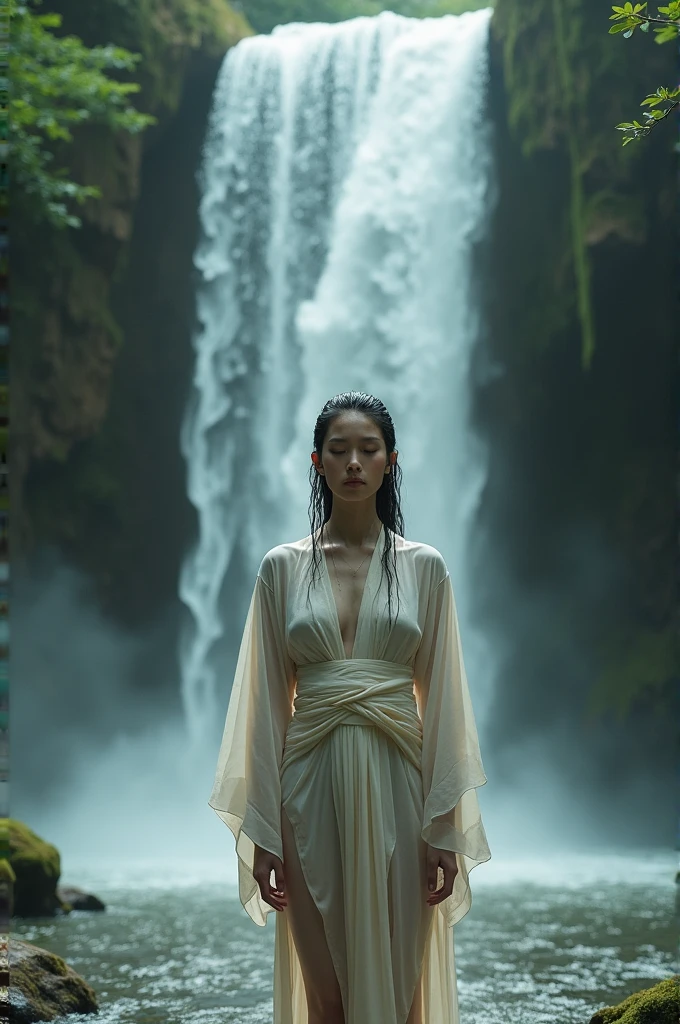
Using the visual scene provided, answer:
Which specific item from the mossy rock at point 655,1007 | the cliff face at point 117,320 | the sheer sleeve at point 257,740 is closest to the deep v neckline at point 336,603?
the sheer sleeve at point 257,740

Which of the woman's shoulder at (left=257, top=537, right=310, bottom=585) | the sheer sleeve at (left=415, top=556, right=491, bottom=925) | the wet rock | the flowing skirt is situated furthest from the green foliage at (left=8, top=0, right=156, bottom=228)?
the flowing skirt

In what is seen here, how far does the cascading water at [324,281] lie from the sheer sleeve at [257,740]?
Answer: 957 cm

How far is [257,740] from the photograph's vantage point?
2.74 meters

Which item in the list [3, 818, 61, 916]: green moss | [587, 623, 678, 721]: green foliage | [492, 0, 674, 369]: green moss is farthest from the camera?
[492, 0, 674, 369]: green moss

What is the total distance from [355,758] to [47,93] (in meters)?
9.32

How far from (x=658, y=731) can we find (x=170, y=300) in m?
7.68

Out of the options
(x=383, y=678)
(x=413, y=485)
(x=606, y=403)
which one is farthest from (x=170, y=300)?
(x=383, y=678)

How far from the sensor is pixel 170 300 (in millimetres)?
13195

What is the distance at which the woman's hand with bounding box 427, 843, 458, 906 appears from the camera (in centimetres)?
263

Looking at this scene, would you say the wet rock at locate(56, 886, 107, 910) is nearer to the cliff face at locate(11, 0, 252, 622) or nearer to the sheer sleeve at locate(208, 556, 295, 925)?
the sheer sleeve at locate(208, 556, 295, 925)

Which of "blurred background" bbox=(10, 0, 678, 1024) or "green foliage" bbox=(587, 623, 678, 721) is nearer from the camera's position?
"green foliage" bbox=(587, 623, 678, 721)

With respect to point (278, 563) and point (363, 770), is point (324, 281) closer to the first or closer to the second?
Answer: point (278, 563)

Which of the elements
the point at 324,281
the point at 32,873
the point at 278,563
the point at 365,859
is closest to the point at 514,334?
the point at 324,281

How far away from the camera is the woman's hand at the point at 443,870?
263cm
